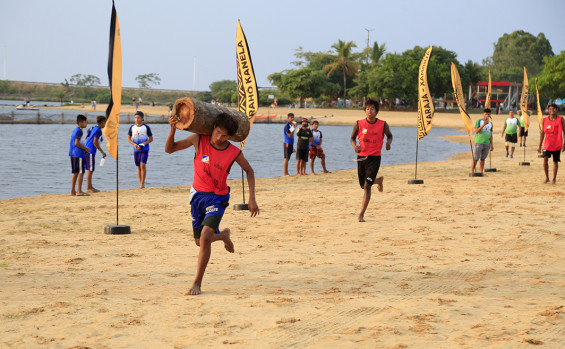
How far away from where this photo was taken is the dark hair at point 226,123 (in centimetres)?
610

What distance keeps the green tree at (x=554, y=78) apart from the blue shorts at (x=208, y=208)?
7304 cm

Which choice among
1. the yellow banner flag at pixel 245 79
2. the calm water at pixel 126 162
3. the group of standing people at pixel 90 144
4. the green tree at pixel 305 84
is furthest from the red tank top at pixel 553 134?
the green tree at pixel 305 84

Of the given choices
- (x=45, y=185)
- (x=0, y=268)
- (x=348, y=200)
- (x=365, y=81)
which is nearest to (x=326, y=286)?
(x=0, y=268)

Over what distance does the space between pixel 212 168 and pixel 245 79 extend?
20.1ft

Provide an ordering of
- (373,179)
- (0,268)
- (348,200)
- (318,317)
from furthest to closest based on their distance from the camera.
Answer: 1. (348,200)
2. (373,179)
3. (0,268)
4. (318,317)

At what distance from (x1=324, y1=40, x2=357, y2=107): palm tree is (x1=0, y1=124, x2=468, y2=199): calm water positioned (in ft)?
150

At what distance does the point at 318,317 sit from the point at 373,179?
538 centimetres

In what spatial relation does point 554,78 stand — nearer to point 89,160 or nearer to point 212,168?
point 89,160

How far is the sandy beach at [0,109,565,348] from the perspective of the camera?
517 cm

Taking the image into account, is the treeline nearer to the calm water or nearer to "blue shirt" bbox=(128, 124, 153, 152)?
the calm water

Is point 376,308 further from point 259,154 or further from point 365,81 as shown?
point 365,81

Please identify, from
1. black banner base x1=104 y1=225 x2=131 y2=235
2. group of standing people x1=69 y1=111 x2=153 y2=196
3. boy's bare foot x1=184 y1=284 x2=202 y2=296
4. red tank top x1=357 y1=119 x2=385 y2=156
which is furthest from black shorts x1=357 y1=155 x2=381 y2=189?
group of standing people x1=69 y1=111 x2=153 y2=196

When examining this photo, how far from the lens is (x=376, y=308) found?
5816 millimetres

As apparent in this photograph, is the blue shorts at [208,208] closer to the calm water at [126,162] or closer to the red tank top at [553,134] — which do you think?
the red tank top at [553,134]
